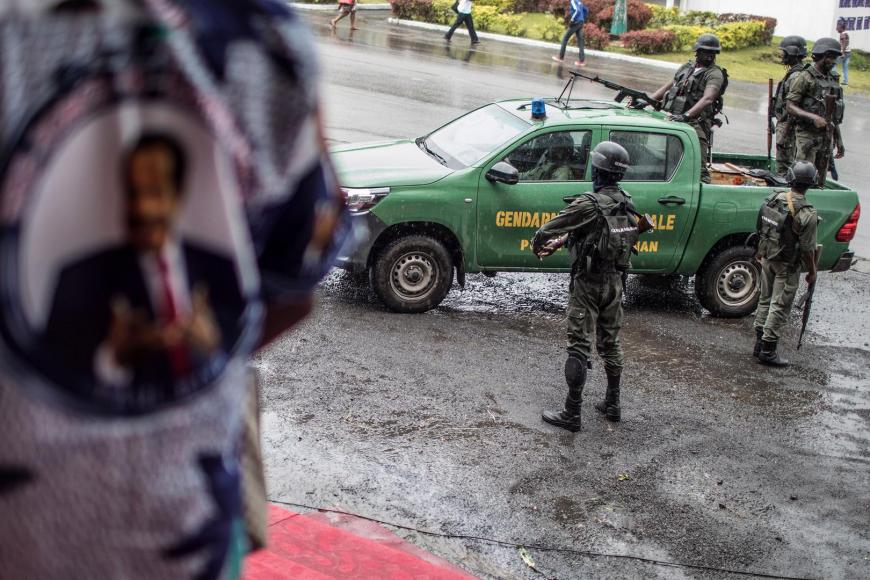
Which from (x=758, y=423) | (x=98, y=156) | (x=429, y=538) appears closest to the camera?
(x=98, y=156)

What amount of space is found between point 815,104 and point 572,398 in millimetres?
6712

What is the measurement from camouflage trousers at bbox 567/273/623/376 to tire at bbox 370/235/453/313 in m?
1.86

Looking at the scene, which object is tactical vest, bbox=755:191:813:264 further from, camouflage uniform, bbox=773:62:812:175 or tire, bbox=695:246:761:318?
camouflage uniform, bbox=773:62:812:175

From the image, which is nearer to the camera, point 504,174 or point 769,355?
point 504,174

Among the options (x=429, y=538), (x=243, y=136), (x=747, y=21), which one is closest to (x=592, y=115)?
(x=429, y=538)

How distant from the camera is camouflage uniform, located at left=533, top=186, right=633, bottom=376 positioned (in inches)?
281

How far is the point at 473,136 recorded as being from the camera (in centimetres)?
964

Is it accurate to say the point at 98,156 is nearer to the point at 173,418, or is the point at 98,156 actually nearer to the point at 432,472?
the point at 173,418

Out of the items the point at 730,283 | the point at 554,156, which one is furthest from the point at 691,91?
the point at 554,156

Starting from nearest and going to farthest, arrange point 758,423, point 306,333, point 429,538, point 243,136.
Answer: point 243,136, point 429,538, point 758,423, point 306,333

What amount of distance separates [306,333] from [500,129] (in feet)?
8.56

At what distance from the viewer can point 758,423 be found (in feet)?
25.2

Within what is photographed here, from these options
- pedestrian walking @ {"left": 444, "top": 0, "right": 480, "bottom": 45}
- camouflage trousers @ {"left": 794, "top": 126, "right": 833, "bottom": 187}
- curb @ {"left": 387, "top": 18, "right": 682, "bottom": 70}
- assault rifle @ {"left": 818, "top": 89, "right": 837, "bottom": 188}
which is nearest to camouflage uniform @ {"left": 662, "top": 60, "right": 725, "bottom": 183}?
camouflage trousers @ {"left": 794, "top": 126, "right": 833, "bottom": 187}

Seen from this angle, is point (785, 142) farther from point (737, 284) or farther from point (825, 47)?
point (737, 284)
